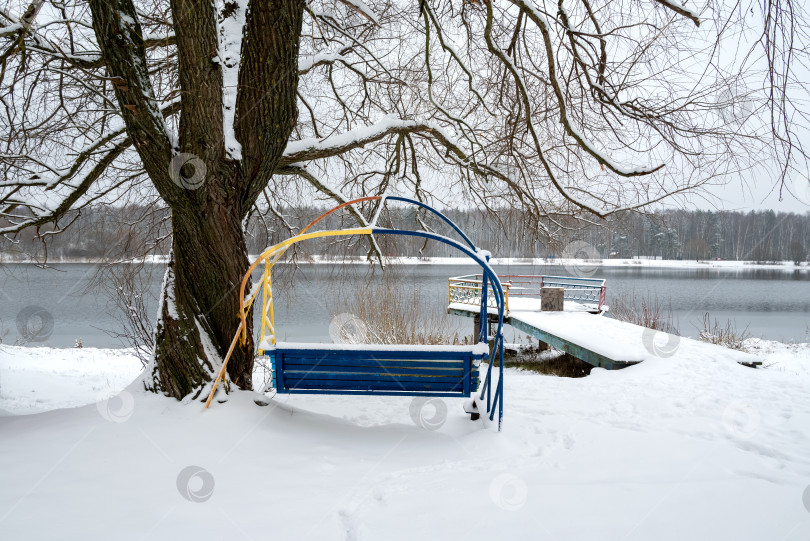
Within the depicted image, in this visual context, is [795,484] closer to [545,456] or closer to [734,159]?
[545,456]

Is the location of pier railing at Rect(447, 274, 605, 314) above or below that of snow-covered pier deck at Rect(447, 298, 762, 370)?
above

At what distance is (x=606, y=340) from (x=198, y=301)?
7901 millimetres

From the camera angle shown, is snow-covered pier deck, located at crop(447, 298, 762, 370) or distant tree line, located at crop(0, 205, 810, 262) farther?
snow-covered pier deck, located at crop(447, 298, 762, 370)

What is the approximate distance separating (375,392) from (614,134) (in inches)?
119

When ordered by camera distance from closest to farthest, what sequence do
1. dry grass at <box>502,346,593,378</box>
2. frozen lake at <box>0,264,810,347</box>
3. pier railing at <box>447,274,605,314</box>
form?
frozen lake at <box>0,264,810,347</box>
dry grass at <box>502,346,593,378</box>
pier railing at <box>447,274,605,314</box>

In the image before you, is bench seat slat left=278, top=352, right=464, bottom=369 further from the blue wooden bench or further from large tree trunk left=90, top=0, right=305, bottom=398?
large tree trunk left=90, top=0, right=305, bottom=398

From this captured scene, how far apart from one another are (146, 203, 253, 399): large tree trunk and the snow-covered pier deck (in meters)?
5.78

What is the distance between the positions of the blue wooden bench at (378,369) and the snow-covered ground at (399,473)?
331 mm

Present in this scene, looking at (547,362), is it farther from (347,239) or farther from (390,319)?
(347,239)

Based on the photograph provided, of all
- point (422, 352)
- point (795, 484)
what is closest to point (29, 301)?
point (422, 352)

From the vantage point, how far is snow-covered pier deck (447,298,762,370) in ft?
24.2

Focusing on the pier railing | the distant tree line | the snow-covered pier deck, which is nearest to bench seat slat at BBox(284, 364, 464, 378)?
the distant tree line

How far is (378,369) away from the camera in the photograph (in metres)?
3.49

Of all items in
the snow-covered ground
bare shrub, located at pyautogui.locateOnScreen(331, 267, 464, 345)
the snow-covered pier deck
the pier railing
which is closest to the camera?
the snow-covered ground
